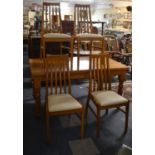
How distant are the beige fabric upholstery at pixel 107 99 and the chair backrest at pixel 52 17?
5.87 feet

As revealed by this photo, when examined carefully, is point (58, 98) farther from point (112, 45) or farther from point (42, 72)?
point (112, 45)

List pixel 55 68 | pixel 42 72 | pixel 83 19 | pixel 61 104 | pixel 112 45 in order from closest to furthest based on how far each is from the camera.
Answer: pixel 61 104
pixel 55 68
pixel 42 72
pixel 83 19
pixel 112 45

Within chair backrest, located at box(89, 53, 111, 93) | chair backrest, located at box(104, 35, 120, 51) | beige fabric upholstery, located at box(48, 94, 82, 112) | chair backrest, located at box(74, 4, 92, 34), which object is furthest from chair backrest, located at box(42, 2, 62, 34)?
chair backrest, located at box(104, 35, 120, 51)

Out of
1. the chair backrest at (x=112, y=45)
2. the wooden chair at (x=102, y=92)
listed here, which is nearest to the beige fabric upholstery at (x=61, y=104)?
the wooden chair at (x=102, y=92)

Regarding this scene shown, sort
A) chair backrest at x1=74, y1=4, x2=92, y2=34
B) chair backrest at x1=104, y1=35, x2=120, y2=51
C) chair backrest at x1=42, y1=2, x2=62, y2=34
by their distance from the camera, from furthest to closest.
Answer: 1. chair backrest at x1=104, y1=35, x2=120, y2=51
2. chair backrest at x1=74, y1=4, x2=92, y2=34
3. chair backrest at x1=42, y1=2, x2=62, y2=34

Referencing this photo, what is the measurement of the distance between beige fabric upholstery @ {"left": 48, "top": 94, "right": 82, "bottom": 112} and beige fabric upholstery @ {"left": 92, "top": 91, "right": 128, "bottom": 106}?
28 cm

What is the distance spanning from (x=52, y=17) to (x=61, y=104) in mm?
2165

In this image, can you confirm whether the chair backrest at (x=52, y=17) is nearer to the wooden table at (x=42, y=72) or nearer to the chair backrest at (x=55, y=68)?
the wooden table at (x=42, y=72)

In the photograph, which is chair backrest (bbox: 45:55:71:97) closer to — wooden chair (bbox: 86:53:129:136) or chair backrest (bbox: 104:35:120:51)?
wooden chair (bbox: 86:53:129:136)

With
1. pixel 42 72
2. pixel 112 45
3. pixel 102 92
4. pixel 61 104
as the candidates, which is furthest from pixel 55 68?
pixel 112 45

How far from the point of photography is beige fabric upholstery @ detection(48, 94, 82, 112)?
8.13ft

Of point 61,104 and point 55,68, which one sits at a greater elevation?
point 55,68

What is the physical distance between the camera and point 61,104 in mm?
2535
